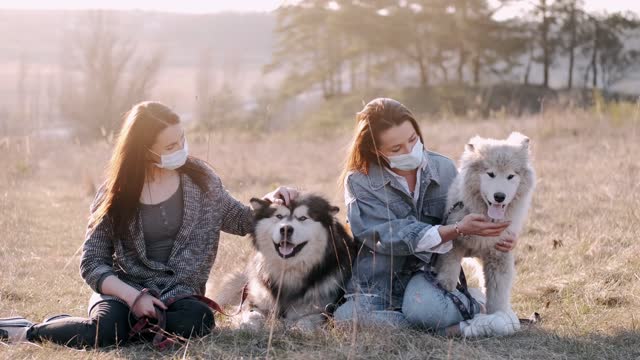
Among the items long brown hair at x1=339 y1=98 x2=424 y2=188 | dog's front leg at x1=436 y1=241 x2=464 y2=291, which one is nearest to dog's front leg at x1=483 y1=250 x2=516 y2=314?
→ dog's front leg at x1=436 y1=241 x2=464 y2=291

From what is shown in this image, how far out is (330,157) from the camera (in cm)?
1355

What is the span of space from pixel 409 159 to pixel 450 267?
2.05ft

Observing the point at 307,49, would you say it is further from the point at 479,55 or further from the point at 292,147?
the point at 292,147

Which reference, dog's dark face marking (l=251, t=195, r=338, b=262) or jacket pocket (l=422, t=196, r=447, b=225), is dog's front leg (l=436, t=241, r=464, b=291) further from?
dog's dark face marking (l=251, t=195, r=338, b=262)

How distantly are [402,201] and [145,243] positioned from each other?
1.46m

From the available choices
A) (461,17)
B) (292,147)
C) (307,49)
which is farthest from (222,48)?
(292,147)

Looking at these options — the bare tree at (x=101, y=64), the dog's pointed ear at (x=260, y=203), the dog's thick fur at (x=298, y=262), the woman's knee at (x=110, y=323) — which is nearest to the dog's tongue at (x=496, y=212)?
the dog's thick fur at (x=298, y=262)

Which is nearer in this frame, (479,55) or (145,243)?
(145,243)

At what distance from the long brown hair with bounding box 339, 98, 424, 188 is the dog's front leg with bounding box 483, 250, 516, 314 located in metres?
0.78

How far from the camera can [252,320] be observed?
4000mm

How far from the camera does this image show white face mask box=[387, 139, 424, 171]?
398 cm

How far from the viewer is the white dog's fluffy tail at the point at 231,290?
4676mm

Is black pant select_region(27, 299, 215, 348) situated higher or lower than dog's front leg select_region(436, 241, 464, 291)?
lower

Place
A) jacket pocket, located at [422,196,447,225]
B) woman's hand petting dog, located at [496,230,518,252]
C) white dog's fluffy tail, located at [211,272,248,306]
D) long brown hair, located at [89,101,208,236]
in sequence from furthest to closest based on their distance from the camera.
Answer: white dog's fluffy tail, located at [211,272,248,306] → jacket pocket, located at [422,196,447,225] → long brown hair, located at [89,101,208,236] → woman's hand petting dog, located at [496,230,518,252]
